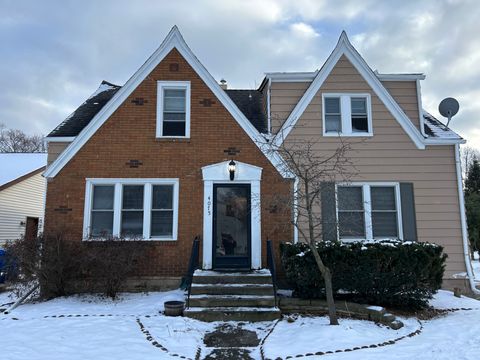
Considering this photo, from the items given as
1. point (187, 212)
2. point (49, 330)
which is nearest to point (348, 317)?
point (187, 212)

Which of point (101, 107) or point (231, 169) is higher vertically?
point (101, 107)

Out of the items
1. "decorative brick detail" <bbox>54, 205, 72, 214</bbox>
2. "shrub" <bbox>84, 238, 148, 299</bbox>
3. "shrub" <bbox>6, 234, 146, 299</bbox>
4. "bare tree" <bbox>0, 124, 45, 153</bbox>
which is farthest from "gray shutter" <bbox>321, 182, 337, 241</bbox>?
"bare tree" <bbox>0, 124, 45, 153</bbox>

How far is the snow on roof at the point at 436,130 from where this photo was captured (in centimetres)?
1130

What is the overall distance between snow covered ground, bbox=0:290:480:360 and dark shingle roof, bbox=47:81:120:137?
192 inches

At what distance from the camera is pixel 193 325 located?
289 inches

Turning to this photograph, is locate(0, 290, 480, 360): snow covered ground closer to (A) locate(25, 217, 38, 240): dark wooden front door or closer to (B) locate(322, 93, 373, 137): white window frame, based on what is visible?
(B) locate(322, 93, 373, 137): white window frame

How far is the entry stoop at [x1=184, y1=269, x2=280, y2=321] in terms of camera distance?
307 inches

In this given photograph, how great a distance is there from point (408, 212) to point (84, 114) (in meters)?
9.95

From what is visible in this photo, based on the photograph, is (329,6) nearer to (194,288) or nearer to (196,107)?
(196,107)

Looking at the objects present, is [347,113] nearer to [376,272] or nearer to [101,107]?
[376,272]

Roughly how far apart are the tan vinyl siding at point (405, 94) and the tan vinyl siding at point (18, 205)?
1512 cm

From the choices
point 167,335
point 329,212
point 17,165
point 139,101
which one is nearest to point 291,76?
point 329,212

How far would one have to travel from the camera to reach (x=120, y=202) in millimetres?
10391

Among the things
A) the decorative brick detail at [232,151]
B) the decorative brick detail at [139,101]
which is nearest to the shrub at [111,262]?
the decorative brick detail at [232,151]
